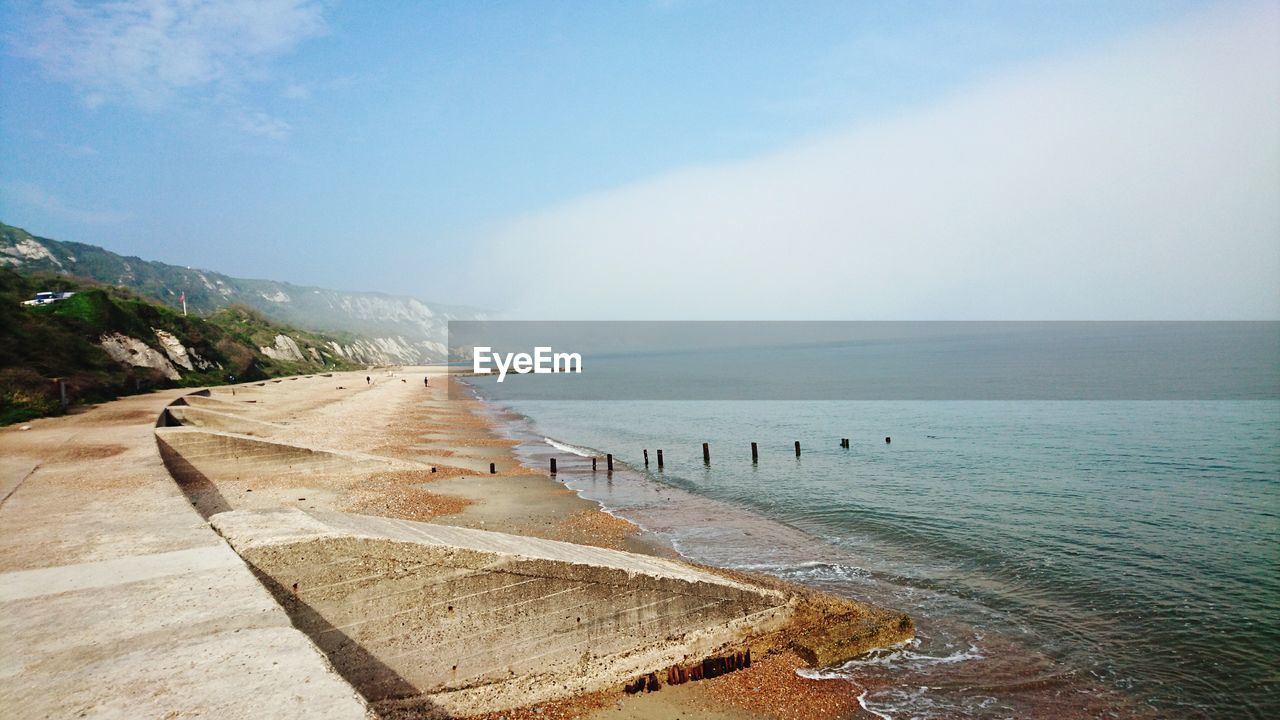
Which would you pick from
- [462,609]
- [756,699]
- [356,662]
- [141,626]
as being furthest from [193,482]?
[756,699]

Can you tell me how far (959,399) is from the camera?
6212cm

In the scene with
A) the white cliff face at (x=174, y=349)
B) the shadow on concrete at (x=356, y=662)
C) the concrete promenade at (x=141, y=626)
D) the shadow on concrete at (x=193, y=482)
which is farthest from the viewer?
the white cliff face at (x=174, y=349)

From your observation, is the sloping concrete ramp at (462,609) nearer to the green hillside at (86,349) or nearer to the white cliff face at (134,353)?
the green hillside at (86,349)

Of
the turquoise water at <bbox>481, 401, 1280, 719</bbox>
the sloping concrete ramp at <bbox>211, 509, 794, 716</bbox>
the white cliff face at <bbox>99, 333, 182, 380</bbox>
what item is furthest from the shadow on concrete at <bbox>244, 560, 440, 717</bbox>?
the white cliff face at <bbox>99, 333, 182, 380</bbox>

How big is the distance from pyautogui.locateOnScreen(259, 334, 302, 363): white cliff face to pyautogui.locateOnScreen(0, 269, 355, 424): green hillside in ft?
35.6

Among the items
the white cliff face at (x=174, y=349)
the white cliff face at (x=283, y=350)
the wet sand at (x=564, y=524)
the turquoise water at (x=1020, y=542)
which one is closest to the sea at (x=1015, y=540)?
the turquoise water at (x=1020, y=542)

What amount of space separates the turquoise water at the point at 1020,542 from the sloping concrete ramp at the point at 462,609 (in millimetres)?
3419

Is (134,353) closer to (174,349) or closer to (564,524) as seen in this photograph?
(174,349)

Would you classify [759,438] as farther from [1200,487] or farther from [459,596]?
[459,596]

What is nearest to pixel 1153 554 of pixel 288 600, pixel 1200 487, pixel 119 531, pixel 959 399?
pixel 1200 487

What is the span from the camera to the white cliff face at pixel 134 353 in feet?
139

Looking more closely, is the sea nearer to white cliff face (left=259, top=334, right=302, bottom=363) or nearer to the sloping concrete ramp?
the sloping concrete ramp

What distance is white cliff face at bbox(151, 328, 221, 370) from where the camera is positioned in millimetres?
49438

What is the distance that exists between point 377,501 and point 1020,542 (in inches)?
757
